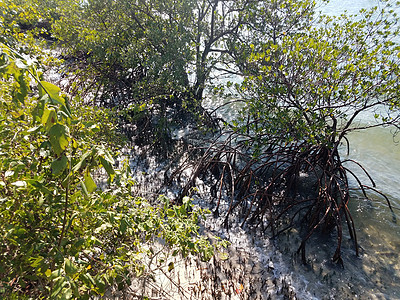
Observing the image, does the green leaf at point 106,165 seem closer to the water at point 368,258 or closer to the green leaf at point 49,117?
the green leaf at point 49,117

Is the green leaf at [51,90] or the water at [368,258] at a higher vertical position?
the green leaf at [51,90]

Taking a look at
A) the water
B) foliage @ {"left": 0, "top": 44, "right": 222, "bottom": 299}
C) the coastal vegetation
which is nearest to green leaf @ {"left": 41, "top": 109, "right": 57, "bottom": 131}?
the coastal vegetation

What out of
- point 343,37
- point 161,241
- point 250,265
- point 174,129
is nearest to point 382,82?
point 343,37

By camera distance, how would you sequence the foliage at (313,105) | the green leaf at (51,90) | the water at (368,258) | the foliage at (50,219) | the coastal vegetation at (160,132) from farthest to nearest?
the foliage at (313,105)
the water at (368,258)
the coastal vegetation at (160,132)
the foliage at (50,219)
the green leaf at (51,90)

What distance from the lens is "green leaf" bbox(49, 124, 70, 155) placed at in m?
0.93

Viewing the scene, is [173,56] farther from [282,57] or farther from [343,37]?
[343,37]

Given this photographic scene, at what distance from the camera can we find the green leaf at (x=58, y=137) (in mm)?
925

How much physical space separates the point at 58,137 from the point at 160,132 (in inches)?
226

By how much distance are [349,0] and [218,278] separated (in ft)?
55.9

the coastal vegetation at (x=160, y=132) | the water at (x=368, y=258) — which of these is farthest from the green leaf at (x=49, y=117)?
the water at (x=368, y=258)

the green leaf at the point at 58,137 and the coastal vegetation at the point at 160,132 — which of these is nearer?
the green leaf at the point at 58,137

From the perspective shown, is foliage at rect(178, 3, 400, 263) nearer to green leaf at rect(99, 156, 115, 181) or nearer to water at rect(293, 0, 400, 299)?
water at rect(293, 0, 400, 299)

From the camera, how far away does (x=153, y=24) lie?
666 centimetres

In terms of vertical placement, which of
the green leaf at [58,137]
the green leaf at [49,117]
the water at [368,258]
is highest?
the green leaf at [49,117]
